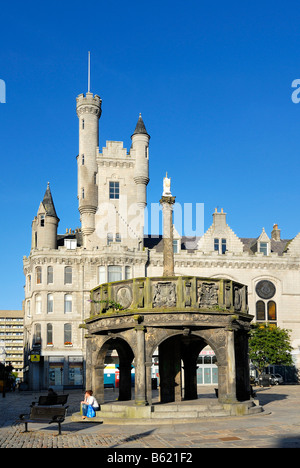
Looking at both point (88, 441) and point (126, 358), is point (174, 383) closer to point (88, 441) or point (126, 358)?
point (126, 358)

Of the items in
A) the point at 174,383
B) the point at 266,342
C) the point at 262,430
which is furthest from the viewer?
the point at 266,342

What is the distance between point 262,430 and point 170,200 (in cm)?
1157

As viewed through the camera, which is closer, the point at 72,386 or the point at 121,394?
the point at 121,394

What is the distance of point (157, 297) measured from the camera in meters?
21.2

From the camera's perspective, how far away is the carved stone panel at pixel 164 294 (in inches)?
832

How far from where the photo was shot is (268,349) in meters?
57.4

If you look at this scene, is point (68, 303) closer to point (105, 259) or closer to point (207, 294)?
point (105, 259)

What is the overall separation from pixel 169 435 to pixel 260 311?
5022 cm

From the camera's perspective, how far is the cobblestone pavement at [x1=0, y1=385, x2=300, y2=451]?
14578 mm

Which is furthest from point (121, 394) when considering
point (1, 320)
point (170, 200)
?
point (1, 320)

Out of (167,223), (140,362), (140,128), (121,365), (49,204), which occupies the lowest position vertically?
(121,365)

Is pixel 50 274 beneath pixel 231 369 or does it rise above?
above

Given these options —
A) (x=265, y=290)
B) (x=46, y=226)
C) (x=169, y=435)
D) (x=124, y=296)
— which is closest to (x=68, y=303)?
(x=46, y=226)

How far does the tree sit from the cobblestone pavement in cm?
3771
